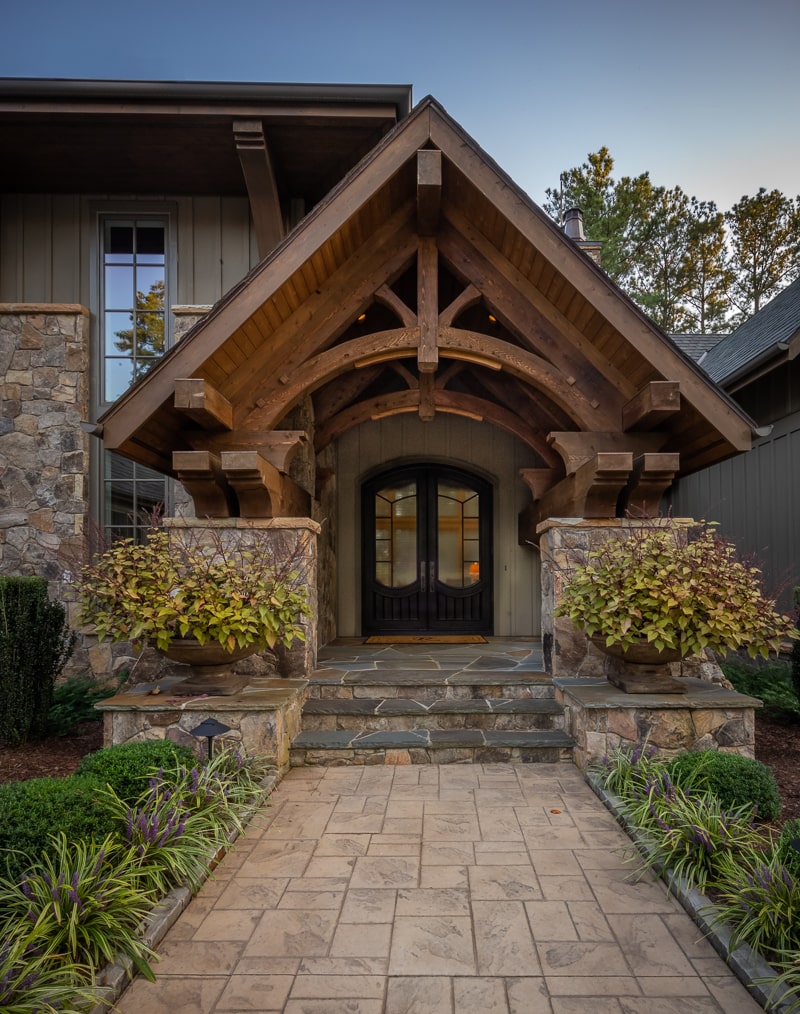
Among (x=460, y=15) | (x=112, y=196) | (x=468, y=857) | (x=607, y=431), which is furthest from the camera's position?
(x=460, y=15)

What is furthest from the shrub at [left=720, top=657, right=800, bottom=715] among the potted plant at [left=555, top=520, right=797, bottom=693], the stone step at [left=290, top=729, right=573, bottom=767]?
the stone step at [left=290, top=729, right=573, bottom=767]

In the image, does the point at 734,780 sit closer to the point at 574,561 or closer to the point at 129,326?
the point at 574,561

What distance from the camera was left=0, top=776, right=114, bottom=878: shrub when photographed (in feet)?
8.05

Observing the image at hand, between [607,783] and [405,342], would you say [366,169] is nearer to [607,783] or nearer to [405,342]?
[405,342]

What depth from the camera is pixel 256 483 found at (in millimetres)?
4770

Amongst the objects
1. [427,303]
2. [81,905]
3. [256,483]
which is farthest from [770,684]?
[81,905]

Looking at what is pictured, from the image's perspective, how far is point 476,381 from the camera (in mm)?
7078

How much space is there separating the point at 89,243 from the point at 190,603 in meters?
4.82

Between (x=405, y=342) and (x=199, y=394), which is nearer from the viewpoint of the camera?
(x=199, y=394)

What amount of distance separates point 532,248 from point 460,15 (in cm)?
939

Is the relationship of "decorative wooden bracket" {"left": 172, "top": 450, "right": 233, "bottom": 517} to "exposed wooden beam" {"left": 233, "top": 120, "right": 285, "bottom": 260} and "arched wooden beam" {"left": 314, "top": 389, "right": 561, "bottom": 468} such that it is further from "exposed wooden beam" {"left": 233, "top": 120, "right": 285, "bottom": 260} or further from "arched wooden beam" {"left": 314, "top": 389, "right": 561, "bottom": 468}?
"exposed wooden beam" {"left": 233, "top": 120, "right": 285, "bottom": 260}

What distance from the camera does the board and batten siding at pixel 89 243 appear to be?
683 cm

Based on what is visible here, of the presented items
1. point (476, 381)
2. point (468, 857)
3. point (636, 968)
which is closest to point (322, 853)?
point (468, 857)

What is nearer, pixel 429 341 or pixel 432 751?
pixel 432 751
